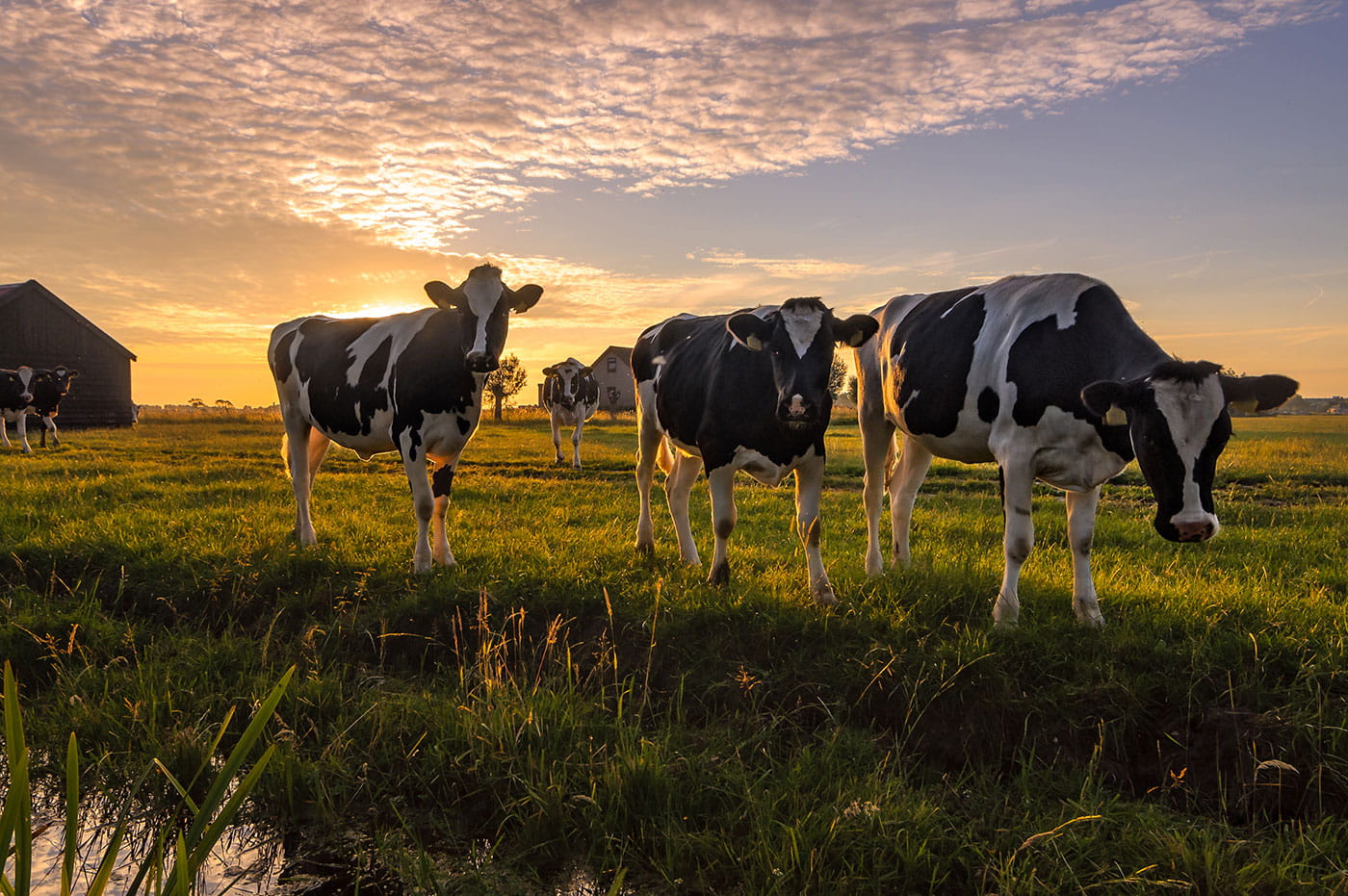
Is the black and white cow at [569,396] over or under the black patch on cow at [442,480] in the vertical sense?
over

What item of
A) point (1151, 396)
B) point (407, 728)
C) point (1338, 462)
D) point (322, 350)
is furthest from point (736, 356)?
point (1338, 462)

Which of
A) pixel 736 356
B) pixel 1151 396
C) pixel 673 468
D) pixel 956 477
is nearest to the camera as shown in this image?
pixel 1151 396

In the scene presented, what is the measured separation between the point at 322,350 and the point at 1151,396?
26.0ft

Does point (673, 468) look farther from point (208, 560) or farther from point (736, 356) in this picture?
point (208, 560)

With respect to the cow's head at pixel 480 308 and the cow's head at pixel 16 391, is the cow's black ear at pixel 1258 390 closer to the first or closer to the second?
the cow's head at pixel 480 308

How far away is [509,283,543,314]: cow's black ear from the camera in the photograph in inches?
312

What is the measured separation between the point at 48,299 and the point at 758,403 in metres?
38.5

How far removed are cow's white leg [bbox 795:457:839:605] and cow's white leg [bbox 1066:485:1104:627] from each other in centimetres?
163

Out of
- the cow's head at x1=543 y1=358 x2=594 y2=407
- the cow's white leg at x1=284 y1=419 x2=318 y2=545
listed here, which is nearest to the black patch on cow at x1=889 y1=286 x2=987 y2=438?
the cow's white leg at x1=284 y1=419 x2=318 y2=545

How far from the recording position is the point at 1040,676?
491cm

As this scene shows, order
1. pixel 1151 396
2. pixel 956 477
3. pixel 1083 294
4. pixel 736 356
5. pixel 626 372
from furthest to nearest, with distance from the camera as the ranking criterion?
pixel 626 372 → pixel 956 477 → pixel 736 356 → pixel 1083 294 → pixel 1151 396

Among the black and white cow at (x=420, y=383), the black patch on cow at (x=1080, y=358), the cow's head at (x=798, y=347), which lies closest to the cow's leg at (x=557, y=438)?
the black and white cow at (x=420, y=383)

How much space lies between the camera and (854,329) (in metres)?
6.34

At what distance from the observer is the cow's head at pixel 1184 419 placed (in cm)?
456
